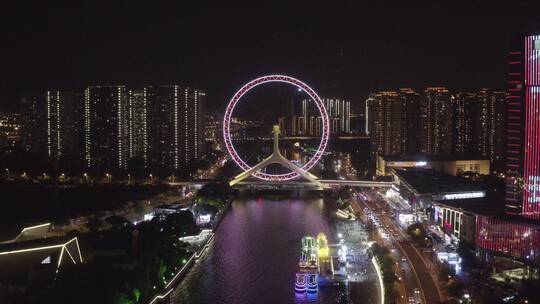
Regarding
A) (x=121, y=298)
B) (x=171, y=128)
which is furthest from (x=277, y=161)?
(x=121, y=298)

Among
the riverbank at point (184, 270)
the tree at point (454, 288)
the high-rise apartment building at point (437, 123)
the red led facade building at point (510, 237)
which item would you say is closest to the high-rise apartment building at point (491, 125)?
the high-rise apartment building at point (437, 123)

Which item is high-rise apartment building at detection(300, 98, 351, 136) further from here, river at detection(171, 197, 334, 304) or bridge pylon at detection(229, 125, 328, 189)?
river at detection(171, 197, 334, 304)

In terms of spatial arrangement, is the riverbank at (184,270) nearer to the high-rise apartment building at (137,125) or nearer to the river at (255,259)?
the river at (255,259)

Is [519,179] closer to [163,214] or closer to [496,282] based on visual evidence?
[496,282]

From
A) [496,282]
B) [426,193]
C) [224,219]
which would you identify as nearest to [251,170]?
[224,219]

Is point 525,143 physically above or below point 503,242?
above

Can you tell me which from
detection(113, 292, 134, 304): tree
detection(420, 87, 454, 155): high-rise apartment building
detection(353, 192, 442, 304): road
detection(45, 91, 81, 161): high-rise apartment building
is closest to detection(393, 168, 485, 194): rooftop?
detection(353, 192, 442, 304): road

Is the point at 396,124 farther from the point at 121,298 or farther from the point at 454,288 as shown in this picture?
the point at 121,298
